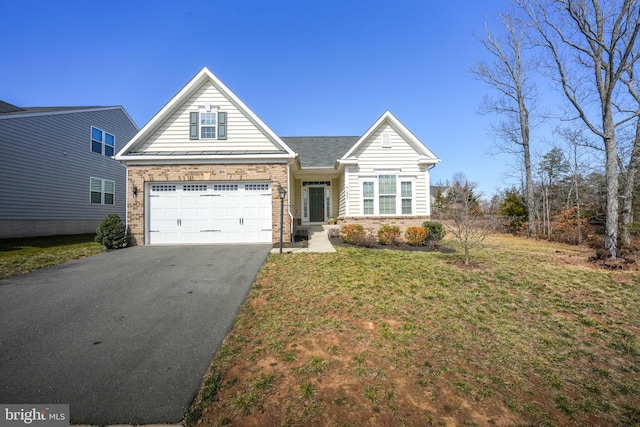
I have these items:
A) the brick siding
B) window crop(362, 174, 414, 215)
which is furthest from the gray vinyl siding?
window crop(362, 174, 414, 215)

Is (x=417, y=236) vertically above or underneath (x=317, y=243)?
above

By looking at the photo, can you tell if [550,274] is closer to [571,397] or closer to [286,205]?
[571,397]

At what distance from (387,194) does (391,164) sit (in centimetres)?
156

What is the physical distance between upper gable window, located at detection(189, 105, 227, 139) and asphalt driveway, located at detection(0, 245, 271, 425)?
6285mm

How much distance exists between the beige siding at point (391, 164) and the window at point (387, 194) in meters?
0.47

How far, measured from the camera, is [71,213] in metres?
16.5

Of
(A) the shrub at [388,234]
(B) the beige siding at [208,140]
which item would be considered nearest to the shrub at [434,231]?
(A) the shrub at [388,234]

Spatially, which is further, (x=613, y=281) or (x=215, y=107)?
(x=215, y=107)

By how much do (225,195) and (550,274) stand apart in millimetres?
11559

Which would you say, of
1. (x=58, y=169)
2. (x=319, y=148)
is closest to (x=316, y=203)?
(x=319, y=148)

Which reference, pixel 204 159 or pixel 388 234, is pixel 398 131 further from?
pixel 204 159

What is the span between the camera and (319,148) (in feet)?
58.8

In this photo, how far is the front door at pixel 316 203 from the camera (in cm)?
1698

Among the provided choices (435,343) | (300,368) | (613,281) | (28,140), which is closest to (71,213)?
(28,140)
